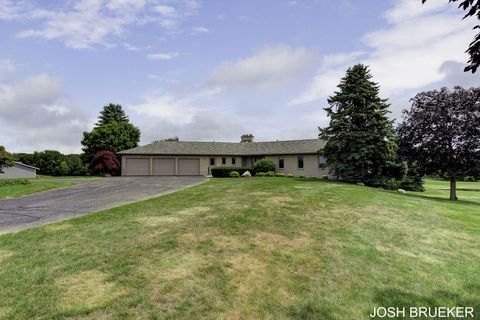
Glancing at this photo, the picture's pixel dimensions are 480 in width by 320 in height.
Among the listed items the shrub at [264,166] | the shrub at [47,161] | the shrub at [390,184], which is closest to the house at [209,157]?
the shrub at [264,166]

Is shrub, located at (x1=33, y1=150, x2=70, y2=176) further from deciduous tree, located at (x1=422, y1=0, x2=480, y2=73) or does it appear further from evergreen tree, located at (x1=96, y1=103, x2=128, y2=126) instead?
deciduous tree, located at (x1=422, y1=0, x2=480, y2=73)

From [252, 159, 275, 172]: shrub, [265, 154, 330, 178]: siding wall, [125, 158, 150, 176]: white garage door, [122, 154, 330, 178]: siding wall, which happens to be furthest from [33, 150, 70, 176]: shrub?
[265, 154, 330, 178]: siding wall

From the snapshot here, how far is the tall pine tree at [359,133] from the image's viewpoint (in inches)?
1060

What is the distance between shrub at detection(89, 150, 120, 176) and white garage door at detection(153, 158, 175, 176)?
6072mm

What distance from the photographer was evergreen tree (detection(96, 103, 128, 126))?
201 ft

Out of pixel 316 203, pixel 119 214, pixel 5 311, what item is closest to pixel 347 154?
pixel 316 203

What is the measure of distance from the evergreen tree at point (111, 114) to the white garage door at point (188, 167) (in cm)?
2883

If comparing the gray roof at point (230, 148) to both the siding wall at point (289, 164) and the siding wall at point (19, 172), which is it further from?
the siding wall at point (19, 172)

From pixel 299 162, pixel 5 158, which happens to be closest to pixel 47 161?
pixel 5 158

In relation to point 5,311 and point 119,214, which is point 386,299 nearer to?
point 5,311

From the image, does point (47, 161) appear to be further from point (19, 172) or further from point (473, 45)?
point (473, 45)

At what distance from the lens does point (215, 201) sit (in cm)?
1347

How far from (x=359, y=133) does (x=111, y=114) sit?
170ft

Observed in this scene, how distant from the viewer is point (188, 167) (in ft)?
131
